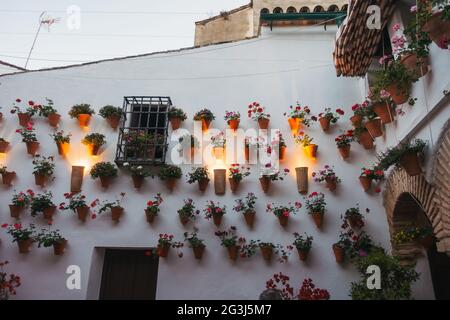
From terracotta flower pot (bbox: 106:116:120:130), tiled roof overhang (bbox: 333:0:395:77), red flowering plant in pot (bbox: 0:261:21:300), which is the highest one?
tiled roof overhang (bbox: 333:0:395:77)

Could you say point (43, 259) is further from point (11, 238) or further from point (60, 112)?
point (60, 112)

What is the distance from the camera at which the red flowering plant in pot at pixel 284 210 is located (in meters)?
5.49

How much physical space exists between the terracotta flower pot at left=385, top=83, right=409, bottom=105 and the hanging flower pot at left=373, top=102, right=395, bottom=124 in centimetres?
47

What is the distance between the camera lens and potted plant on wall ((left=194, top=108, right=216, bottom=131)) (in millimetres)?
6191

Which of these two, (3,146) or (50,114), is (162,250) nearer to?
(50,114)

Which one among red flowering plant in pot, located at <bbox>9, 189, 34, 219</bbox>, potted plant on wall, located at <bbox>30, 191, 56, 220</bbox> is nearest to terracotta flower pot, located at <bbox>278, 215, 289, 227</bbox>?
potted plant on wall, located at <bbox>30, 191, 56, 220</bbox>

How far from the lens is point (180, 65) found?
6.70 meters

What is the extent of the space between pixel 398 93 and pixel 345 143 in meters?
1.64

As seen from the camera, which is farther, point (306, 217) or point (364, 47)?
point (306, 217)

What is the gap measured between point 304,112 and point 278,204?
169 centimetres

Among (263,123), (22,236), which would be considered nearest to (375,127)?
(263,123)

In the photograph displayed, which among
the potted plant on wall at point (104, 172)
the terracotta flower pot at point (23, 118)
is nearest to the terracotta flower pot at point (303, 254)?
the potted plant on wall at point (104, 172)

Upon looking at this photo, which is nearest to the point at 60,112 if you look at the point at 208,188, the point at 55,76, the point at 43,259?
the point at 55,76

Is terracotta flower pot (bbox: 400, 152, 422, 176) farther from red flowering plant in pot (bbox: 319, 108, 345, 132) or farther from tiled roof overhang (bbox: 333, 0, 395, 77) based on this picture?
red flowering plant in pot (bbox: 319, 108, 345, 132)
